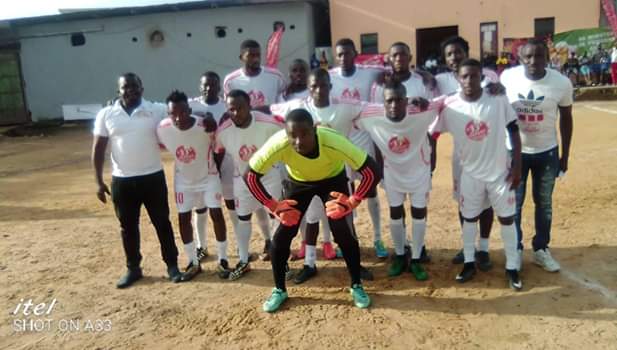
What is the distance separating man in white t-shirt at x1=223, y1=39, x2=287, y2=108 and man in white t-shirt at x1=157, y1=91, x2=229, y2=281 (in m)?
0.85

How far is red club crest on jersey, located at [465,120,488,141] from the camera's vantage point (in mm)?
4359

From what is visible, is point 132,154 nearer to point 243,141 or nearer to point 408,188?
point 243,141

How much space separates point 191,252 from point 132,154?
114 centimetres

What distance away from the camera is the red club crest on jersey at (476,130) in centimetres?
436

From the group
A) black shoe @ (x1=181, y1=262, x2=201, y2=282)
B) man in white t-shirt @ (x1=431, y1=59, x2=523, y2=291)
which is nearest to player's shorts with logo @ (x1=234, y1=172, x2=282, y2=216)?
black shoe @ (x1=181, y1=262, x2=201, y2=282)

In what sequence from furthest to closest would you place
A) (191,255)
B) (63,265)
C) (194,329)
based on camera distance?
(63,265) → (191,255) → (194,329)

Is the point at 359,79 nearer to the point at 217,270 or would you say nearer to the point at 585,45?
the point at 217,270

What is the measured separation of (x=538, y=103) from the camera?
4.56 m

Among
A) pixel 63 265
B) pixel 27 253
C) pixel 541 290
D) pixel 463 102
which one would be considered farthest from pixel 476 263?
pixel 27 253

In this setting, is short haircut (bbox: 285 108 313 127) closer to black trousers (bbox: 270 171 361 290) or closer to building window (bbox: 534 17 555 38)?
black trousers (bbox: 270 171 361 290)

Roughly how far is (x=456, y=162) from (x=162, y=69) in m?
17.9

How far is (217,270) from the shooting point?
5.34 metres

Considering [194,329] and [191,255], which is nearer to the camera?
[194,329]

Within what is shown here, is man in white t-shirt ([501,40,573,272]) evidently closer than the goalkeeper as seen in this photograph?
No
